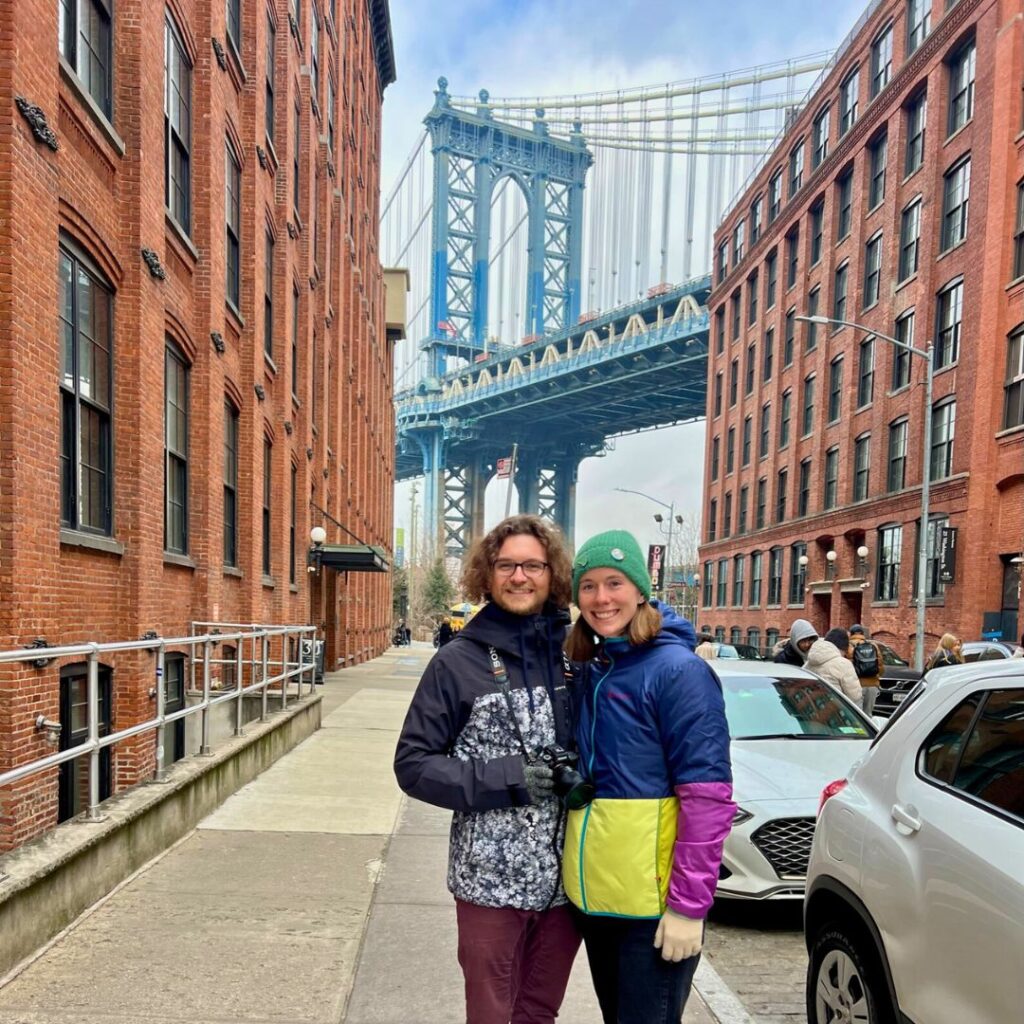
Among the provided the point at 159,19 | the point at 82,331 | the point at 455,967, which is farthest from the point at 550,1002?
the point at 159,19

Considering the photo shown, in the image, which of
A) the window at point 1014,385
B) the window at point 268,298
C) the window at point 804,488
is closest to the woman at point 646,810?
the window at point 268,298

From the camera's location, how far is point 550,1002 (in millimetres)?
2527

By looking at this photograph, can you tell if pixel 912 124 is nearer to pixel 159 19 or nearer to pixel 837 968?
pixel 159 19

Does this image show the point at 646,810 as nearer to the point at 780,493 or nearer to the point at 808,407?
the point at 808,407

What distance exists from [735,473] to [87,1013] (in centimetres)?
4295

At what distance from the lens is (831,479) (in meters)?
33.4

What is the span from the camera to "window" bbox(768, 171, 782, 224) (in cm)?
4072

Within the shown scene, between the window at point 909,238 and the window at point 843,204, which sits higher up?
the window at point 843,204

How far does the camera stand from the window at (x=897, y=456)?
28000 mm

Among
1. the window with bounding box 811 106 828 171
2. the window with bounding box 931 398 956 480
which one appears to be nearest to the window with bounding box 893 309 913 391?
the window with bounding box 931 398 956 480

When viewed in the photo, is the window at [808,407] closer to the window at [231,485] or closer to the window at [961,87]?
the window at [961,87]

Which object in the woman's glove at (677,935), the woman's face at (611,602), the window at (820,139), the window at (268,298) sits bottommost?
the woman's glove at (677,935)

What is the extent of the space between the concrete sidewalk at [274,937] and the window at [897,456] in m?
25.1

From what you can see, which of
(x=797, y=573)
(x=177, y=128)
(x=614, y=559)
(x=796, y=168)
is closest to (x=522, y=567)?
(x=614, y=559)
